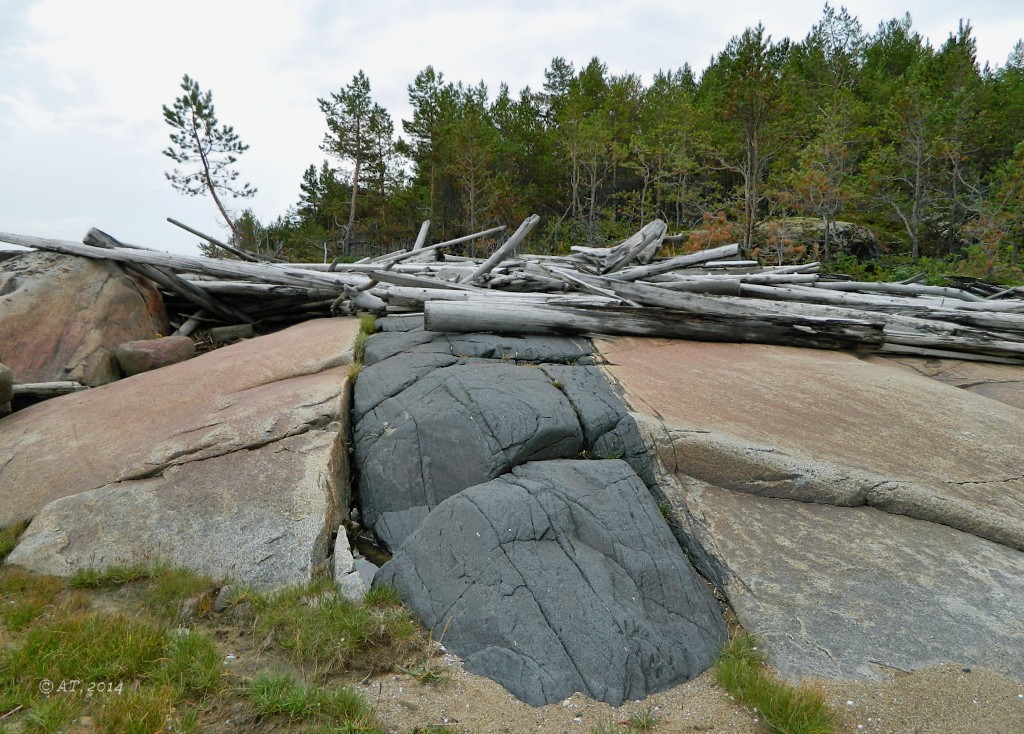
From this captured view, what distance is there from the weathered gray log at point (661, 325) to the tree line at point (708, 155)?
448 inches

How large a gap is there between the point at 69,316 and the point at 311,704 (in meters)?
6.65

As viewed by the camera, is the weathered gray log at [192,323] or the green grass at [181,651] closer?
the green grass at [181,651]

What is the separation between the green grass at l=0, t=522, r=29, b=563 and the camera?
3826 millimetres

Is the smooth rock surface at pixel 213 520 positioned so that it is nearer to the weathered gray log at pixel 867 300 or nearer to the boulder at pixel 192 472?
the boulder at pixel 192 472

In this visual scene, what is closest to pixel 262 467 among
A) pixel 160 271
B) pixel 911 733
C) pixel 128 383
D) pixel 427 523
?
pixel 427 523

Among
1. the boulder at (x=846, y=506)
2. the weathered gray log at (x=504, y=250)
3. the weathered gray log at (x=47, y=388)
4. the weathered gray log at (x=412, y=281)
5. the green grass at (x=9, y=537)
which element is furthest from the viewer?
the weathered gray log at (x=504, y=250)

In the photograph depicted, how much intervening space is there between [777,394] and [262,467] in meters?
4.41

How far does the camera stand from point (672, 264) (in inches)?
344

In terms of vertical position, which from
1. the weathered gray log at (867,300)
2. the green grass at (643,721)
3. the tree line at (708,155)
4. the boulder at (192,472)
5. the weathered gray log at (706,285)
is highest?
the tree line at (708,155)

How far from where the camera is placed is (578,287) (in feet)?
24.3

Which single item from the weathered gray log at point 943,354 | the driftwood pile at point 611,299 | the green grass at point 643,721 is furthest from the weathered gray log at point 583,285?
the green grass at point 643,721

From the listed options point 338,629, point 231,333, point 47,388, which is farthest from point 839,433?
point 231,333

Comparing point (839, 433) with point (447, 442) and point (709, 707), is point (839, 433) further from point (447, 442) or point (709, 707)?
point (447, 442)

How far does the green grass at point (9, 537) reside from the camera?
3826 mm
